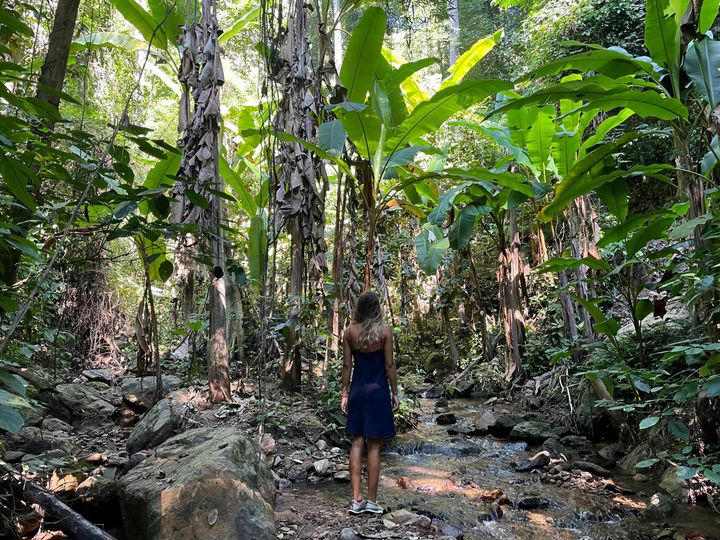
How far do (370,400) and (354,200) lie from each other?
8.84 feet

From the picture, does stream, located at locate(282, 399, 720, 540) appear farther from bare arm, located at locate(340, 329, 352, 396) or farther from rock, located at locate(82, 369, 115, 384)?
rock, located at locate(82, 369, 115, 384)

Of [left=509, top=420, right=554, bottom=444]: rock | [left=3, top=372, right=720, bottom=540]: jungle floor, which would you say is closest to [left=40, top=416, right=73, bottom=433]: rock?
[left=3, top=372, right=720, bottom=540]: jungle floor

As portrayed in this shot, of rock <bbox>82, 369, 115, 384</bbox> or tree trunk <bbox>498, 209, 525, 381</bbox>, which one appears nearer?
rock <bbox>82, 369, 115, 384</bbox>

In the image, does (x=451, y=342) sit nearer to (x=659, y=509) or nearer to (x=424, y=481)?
(x=424, y=481)

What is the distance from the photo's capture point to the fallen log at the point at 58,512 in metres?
2.51

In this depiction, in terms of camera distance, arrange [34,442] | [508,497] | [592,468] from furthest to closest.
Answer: [592,468], [508,497], [34,442]

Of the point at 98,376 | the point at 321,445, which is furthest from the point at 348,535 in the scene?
the point at 98,376

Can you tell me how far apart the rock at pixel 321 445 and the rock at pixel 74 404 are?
2.49 m

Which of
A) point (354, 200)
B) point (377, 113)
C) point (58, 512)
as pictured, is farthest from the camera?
point (354, 200)

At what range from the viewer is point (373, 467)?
11.7 feet

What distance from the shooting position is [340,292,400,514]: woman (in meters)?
3.57

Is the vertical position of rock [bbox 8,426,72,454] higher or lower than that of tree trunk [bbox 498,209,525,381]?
lower

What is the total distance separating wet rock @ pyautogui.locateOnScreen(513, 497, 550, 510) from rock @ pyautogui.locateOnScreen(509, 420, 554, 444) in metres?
1.90

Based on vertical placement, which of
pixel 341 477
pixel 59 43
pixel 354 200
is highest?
pixel 59 43
